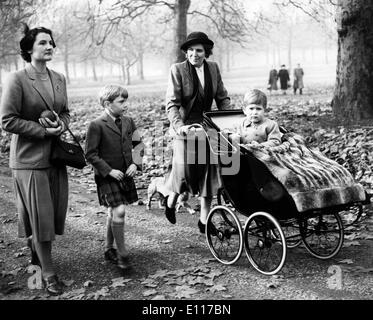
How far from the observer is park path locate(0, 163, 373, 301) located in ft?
13.3

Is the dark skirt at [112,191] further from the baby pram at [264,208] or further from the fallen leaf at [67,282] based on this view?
the baby pram at [264,208]

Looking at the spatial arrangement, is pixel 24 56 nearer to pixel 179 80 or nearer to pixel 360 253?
pixel 179 80

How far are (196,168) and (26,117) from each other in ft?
5.97

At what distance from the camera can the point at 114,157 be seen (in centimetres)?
469

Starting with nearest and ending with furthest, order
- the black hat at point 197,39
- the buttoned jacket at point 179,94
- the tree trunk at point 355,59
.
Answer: the black hat at point 197,39, the buttoned jacket at point 179,94, the tree trunk at point 355,59

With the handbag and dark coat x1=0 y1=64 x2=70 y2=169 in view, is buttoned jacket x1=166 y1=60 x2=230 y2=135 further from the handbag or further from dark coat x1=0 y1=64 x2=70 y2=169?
dark coat x1=0 y1=64 x2=70 y2=169

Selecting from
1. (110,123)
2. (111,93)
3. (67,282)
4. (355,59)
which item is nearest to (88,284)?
(67,282)

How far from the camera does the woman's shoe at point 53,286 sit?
4.18 metres

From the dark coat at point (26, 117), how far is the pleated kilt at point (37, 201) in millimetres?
90

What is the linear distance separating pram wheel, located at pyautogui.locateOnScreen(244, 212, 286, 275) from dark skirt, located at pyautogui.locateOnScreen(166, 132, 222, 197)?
0.65 meters

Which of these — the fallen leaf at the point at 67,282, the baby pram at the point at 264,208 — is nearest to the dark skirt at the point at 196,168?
the baby pram at the point at 264,208

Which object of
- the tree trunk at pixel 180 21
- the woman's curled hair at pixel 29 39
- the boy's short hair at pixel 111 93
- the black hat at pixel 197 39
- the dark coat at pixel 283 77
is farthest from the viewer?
the dark coat at pixel 283 77

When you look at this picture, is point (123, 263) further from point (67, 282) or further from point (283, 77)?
point (283, 77)

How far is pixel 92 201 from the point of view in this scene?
7.60 meters
